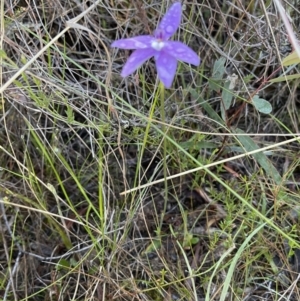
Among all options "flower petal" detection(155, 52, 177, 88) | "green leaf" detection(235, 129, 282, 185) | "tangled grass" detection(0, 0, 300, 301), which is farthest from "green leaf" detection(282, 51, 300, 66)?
"flower petal" detection(155, 52, 177, 88)

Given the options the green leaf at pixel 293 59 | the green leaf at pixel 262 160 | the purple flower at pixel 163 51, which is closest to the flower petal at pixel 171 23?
the purple flower at pixel 163 51

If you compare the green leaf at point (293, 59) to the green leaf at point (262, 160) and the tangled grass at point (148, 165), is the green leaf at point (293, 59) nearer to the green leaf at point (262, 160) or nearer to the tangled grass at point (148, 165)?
the tangled grass at point (148, 165)

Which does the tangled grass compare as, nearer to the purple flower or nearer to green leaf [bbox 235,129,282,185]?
green leaf [bbox 235,129,282,185]

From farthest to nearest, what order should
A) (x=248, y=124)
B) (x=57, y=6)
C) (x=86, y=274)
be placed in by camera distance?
(x=248, y=124), (x=57, y=6), (x=86, y=274)

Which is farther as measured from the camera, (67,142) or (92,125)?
(67,142)

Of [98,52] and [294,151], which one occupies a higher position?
[98,52]

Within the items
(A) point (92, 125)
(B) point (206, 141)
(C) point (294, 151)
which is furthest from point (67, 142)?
(C) point (294, 151)

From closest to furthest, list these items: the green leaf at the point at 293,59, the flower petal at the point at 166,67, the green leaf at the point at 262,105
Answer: the flower petal at the point at 166,67, the green leaf at the point at 293,59, the green leaf at the point at 262,105

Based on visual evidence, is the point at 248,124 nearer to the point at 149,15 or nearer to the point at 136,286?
the point at 149,15
